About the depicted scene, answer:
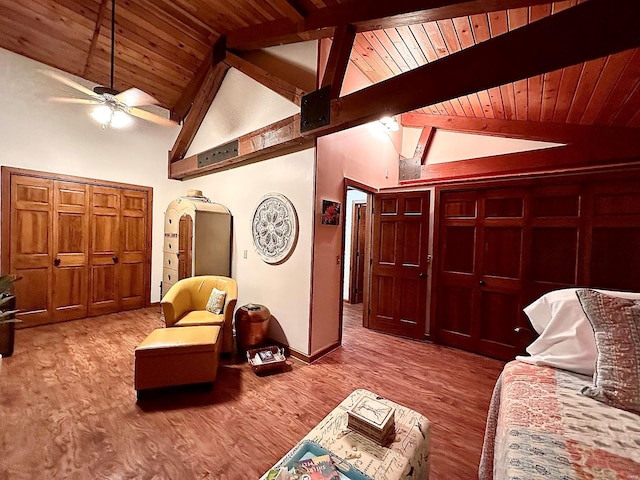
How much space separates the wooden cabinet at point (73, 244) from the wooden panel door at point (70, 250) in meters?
0.01

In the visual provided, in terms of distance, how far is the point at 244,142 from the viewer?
3.42 metres

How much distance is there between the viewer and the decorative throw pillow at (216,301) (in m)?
3.13

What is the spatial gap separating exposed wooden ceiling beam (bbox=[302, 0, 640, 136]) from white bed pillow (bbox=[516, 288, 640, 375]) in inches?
52.4

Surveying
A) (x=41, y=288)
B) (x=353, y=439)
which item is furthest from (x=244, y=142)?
(x=41, y=288)

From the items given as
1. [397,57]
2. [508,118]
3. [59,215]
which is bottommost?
[59,215]

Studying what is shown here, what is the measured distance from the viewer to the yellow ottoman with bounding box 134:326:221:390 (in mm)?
2154

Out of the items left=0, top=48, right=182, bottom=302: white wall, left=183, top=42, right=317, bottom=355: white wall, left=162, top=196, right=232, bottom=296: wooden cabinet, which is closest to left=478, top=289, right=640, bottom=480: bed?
left=183, top=42, right=317, bottom=355: white wall

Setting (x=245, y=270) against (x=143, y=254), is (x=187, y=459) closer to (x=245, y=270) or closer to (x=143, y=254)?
(x=245, y=270)

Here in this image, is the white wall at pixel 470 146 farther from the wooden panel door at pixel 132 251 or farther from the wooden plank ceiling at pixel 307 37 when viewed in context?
the wooden panel door at pixel 132 251

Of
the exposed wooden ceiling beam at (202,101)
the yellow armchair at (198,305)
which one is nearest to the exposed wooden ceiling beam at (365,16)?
the exposed wooden ceiling beam at (202,101)

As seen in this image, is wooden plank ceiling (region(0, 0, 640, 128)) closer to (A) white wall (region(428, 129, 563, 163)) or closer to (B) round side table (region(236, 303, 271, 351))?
(A) white wall (region(428, 129, 563, 163))

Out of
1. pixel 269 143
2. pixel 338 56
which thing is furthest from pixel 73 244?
pixel 338 56

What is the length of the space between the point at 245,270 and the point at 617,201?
4.07m

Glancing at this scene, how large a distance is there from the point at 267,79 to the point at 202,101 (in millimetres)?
1708
